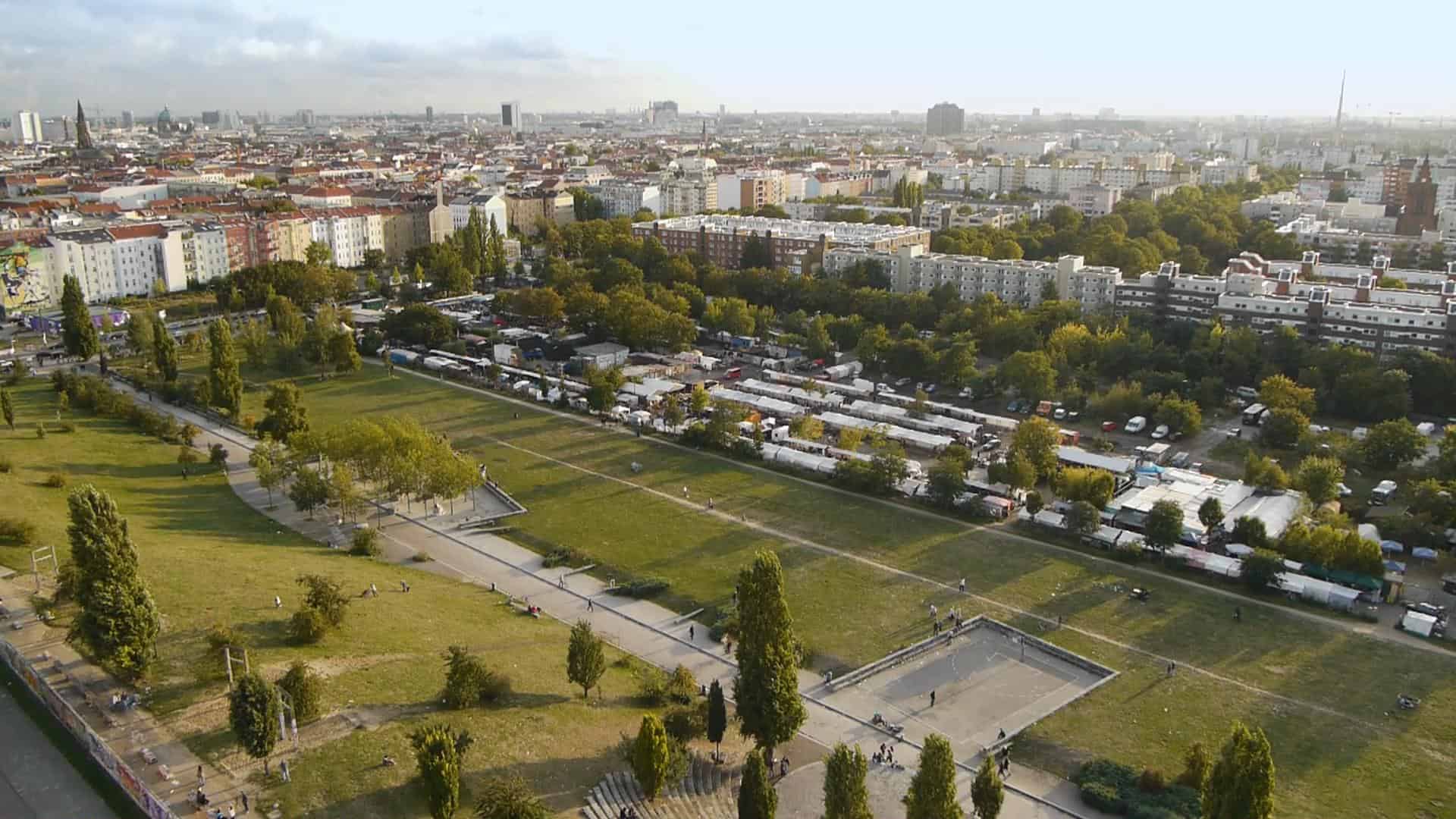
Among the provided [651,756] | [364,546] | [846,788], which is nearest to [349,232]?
[364,546]

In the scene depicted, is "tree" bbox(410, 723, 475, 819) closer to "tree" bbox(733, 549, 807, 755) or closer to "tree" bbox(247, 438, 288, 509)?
"tree" bbox(733, 549, 807, 755)

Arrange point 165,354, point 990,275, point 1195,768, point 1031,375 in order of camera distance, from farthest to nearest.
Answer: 1. point 990,275
2. point 165,354
3. point 1031,375
4. point 1195,768

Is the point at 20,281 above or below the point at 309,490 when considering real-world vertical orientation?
above

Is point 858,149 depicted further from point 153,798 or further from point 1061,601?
point 153,798

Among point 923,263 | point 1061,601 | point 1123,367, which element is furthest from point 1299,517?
point 923,263

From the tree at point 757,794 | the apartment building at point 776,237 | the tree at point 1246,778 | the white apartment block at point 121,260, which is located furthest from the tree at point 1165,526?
the white apartment block at point 121,260

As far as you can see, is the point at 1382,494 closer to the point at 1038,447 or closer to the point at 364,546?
the point at 1038,447

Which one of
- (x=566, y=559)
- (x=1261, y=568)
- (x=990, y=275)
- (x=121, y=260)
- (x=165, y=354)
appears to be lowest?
(x=566, y=559)
